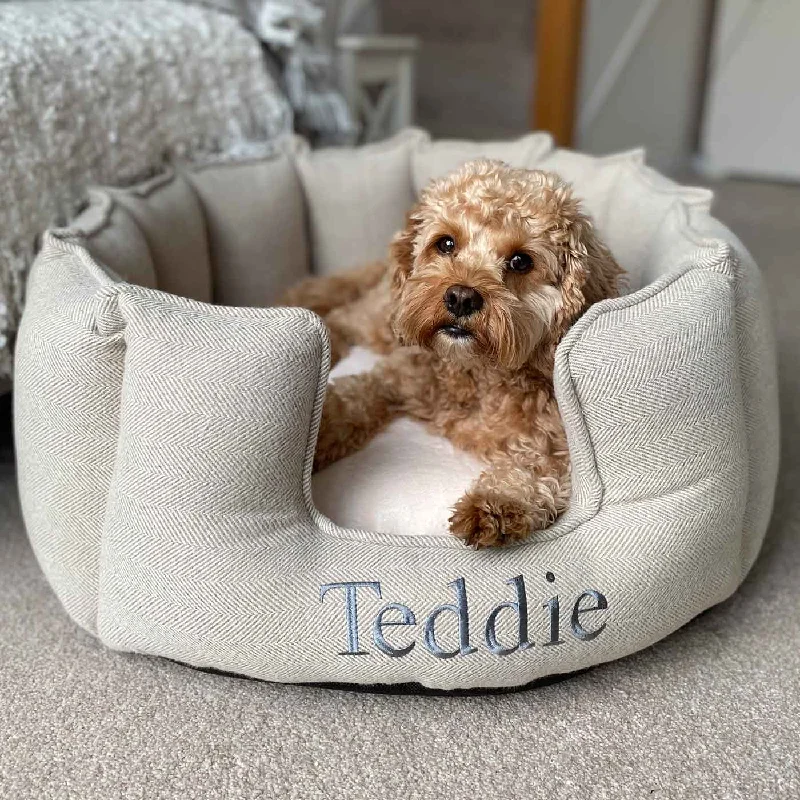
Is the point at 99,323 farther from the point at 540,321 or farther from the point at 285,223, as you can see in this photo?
the point at 285,223

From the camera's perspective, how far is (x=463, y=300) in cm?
138

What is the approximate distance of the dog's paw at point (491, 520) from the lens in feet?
4.33

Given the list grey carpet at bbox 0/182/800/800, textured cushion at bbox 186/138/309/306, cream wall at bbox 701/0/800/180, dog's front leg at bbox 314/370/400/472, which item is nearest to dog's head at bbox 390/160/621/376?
dog's front leg at bbox 314/370/400/472

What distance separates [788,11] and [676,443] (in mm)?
4426

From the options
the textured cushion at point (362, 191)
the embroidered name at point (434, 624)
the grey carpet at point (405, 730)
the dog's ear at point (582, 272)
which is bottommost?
the grey carpet at point (405, 730)

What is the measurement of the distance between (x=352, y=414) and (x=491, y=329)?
40cm

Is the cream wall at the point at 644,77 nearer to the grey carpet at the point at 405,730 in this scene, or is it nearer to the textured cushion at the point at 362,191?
the textured cushion at the point at 362,191

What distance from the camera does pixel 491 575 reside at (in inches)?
51.8

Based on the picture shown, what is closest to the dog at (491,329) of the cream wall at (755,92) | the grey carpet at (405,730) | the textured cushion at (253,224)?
the grey carpet at (405,730)

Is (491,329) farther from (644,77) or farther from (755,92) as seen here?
(755,92)

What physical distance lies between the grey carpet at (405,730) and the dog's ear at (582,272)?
2.02 feet

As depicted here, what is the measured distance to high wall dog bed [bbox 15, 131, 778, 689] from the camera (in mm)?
1288

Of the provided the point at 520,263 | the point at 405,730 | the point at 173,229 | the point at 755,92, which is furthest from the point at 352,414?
the point at 755,92

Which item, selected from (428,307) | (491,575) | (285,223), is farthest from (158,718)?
(285,223)
